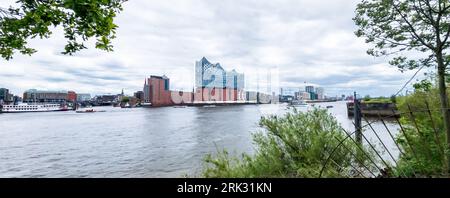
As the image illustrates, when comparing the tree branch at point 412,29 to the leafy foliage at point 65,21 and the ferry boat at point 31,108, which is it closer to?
the leafy foliage at point 65,21

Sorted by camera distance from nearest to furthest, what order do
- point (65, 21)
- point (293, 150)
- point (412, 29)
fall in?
point (65, 21)
point (412, 29)
point (293, 150)

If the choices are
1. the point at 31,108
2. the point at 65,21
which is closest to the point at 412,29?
the point at 65,21

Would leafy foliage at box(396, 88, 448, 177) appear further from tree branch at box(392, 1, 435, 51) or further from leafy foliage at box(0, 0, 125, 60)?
leafy foliage at box(0, 0, 125, 60)

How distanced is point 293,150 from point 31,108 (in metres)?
99.3

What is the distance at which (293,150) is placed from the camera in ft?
20.0

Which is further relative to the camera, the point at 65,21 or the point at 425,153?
the point at 425,153

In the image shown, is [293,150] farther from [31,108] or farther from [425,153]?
[31,108]

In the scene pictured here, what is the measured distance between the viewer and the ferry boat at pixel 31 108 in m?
78.7

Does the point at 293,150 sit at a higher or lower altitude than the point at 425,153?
lower

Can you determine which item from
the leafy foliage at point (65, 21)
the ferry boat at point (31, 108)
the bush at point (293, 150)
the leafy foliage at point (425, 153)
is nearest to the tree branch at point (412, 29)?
the leafy foliage at point (425, 153)

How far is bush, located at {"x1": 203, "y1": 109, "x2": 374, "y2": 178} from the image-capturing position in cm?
545

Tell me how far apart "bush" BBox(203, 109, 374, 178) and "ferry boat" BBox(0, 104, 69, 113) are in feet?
295

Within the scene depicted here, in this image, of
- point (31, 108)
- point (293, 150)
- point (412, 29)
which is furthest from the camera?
point (31, 108)

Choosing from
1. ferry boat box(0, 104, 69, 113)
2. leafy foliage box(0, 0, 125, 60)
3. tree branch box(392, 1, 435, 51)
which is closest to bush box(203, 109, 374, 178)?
tree branch box(392, 1, 435, 51)
